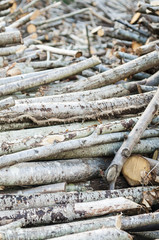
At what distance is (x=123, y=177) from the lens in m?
3.86

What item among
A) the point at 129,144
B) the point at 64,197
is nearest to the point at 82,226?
the point at 64,197

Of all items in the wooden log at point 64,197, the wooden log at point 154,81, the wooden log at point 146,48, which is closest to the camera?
the wooden log at point 64,197

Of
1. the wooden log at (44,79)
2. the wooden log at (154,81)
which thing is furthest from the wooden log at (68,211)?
the wooden log at (154,81)

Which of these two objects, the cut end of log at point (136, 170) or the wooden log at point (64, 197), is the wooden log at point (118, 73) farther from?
the wooden log at point (64, 197)

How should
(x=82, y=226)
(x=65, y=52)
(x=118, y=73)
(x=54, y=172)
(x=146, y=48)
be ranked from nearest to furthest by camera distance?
(x=82, y=226) < (x=54, y=172) < (x=118, y=73) < (x=146, y=48) < (x=65, y=52)

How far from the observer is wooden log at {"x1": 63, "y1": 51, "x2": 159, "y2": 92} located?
15.4ft

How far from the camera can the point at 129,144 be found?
12.1ft

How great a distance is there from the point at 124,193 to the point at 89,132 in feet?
2.59

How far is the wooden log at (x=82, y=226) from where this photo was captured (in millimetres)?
2772

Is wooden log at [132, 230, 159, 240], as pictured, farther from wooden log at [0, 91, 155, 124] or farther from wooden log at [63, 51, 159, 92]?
wooden log at [63, 51, 159, 92]

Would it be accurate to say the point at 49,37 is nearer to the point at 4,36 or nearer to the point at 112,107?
the point at 4,36

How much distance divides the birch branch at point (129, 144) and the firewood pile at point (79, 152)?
0.01m

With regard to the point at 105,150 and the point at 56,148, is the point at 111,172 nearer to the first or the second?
the point at 105,150

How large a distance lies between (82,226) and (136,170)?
3.36 feet
